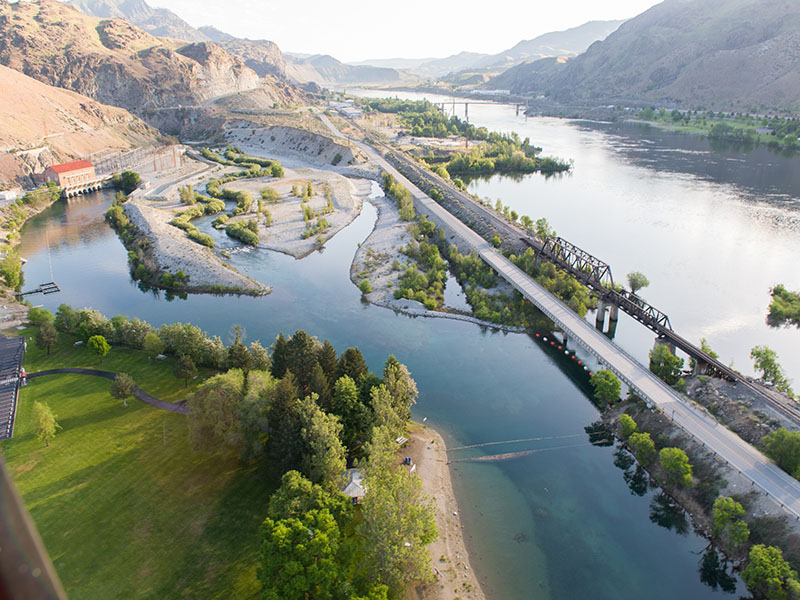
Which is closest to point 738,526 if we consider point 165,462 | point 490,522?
point 490,522

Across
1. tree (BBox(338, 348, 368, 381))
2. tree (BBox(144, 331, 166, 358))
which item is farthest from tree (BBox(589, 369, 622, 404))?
tree (BBox(144, 331, 166, 358))

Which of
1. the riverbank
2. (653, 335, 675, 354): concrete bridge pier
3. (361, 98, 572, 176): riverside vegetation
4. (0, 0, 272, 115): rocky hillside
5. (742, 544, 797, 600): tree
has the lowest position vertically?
the riverbank

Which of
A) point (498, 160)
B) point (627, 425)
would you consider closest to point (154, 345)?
point (627, 425)

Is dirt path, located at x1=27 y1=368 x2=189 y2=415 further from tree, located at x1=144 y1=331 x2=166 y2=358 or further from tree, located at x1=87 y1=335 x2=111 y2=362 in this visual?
tree, located at x1=144 y1=331 x2=166 y2=358

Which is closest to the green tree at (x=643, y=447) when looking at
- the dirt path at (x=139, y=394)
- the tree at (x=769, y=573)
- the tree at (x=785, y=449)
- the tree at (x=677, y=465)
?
the tree at (x=677, y=465)

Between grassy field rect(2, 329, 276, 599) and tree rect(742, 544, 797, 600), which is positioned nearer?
tree rect(742, 544, 797, 600)

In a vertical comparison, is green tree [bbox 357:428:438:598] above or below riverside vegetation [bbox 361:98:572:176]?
below

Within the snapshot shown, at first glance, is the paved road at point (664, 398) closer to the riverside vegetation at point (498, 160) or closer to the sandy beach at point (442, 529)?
the sandy beach at point (442, 529)

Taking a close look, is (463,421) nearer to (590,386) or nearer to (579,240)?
(590,386)
